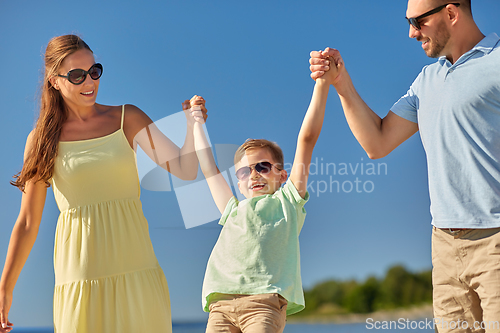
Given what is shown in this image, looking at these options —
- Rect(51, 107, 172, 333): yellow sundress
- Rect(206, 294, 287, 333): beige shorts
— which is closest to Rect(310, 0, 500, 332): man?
Rect(206, 294, 287, 333): beige shorts

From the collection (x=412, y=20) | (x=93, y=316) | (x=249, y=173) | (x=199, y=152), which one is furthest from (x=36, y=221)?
(x=412, y=20)

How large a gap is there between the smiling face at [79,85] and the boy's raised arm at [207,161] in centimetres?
57

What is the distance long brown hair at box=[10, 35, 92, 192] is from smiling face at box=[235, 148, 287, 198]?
41.9 inches

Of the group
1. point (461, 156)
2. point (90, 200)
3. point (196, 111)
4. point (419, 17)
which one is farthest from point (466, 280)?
point (90, 200)

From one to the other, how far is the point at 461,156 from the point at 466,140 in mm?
79

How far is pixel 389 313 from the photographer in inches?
701

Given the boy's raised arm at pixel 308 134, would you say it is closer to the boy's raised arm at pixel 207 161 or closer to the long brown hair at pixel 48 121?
the boy's raised arm at pixel 207 161

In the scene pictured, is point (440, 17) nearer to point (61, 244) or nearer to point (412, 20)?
point (412, 20)

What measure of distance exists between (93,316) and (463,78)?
7.14 feet

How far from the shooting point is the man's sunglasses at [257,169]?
2898 millimetres

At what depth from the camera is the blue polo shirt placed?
2.25 metres

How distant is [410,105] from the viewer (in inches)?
106

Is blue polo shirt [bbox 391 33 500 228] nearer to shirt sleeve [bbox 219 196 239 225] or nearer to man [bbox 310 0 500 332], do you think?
man [bbox 310 0 500 332]

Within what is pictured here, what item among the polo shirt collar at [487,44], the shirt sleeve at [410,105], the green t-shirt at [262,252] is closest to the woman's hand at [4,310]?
the green t-shirt at [262,252]
